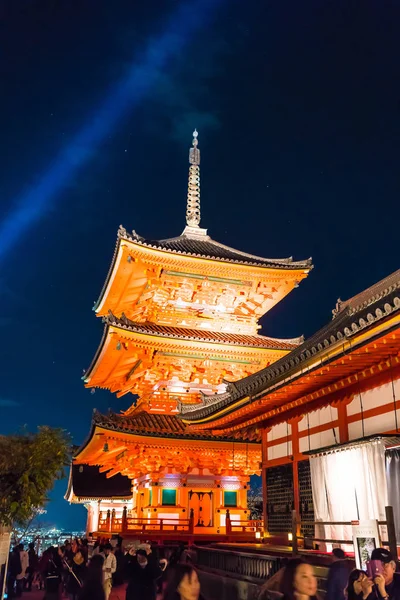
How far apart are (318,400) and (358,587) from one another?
8.32m

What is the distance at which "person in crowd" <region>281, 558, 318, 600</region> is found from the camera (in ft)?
16.6

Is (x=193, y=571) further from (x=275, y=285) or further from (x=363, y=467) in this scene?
(x=275, y=285)

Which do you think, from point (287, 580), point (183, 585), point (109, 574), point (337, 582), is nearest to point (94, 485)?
point (109, 574)

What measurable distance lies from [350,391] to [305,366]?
153 centimetres

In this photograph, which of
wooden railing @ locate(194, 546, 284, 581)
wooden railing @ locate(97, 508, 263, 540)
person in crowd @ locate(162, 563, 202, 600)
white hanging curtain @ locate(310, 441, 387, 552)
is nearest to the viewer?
person in crowd @ locate(162, 563, 202, 600)

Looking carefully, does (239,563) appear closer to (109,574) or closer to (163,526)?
(109,574)

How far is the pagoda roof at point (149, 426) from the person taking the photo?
21188 millimetres

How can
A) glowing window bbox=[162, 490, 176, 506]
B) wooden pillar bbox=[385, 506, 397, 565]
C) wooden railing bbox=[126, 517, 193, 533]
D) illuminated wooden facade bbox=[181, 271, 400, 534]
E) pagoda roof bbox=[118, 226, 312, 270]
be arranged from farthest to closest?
pagoda roof bbox=[118, 226, 312, 270]
glowing window bbox=[162, 490, 176, 506]
wooden railing bbox=[126, 517, 193, 533]
illuminated wooden facade bbox=[181, 271, 400, 534]
wooden pillar bbox=[385, 506, 397, 565]

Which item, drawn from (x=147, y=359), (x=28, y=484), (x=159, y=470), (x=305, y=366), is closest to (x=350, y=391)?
(x=305, y=366)

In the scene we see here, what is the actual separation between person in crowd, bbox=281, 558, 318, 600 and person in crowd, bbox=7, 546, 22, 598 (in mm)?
12864

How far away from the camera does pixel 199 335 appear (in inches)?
1000

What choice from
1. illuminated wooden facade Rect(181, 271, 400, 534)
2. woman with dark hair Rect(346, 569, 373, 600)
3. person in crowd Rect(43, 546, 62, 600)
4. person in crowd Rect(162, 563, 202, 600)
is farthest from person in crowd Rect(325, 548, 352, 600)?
person in crowd Rect(43, 546, 62, 600)

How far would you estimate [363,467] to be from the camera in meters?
11.3

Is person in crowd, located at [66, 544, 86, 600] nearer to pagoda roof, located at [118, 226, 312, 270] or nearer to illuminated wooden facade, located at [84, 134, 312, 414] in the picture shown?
illuminated wooden facade, located at [84, 134, 312, 414]
